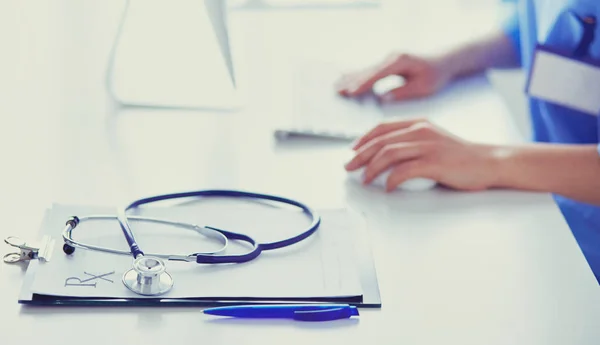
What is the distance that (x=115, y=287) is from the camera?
31.7 inches

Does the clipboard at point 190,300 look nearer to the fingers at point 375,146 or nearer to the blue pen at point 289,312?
the blue pen at point 289,312

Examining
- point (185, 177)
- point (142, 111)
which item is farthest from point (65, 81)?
point (185, 177)

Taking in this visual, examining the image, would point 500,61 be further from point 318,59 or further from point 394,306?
point 394,306

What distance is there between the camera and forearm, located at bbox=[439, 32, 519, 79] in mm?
1396

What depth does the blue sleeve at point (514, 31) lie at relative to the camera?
1.46 metres

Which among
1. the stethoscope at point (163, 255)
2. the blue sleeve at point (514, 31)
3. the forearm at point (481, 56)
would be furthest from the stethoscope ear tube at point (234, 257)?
the blue sleeve at point (514, 31)

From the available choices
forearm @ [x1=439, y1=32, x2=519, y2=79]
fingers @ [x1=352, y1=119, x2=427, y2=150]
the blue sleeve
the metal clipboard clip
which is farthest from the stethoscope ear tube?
the blue sleeve

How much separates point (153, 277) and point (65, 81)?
60cm

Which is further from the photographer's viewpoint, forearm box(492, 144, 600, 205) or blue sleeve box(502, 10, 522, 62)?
blue sleeve box(502, 10, 522, 62)

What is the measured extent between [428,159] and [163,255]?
374 millimetres

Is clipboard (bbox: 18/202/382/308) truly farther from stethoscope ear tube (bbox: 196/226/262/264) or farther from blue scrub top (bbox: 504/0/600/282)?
blue scrub top (bbox: 504/0/600/282)

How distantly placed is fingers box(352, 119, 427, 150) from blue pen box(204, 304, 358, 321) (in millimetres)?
351

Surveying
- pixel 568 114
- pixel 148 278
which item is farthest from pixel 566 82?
pixel 148 278

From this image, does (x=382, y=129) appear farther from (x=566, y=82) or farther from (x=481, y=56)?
(x=481, y=56)
